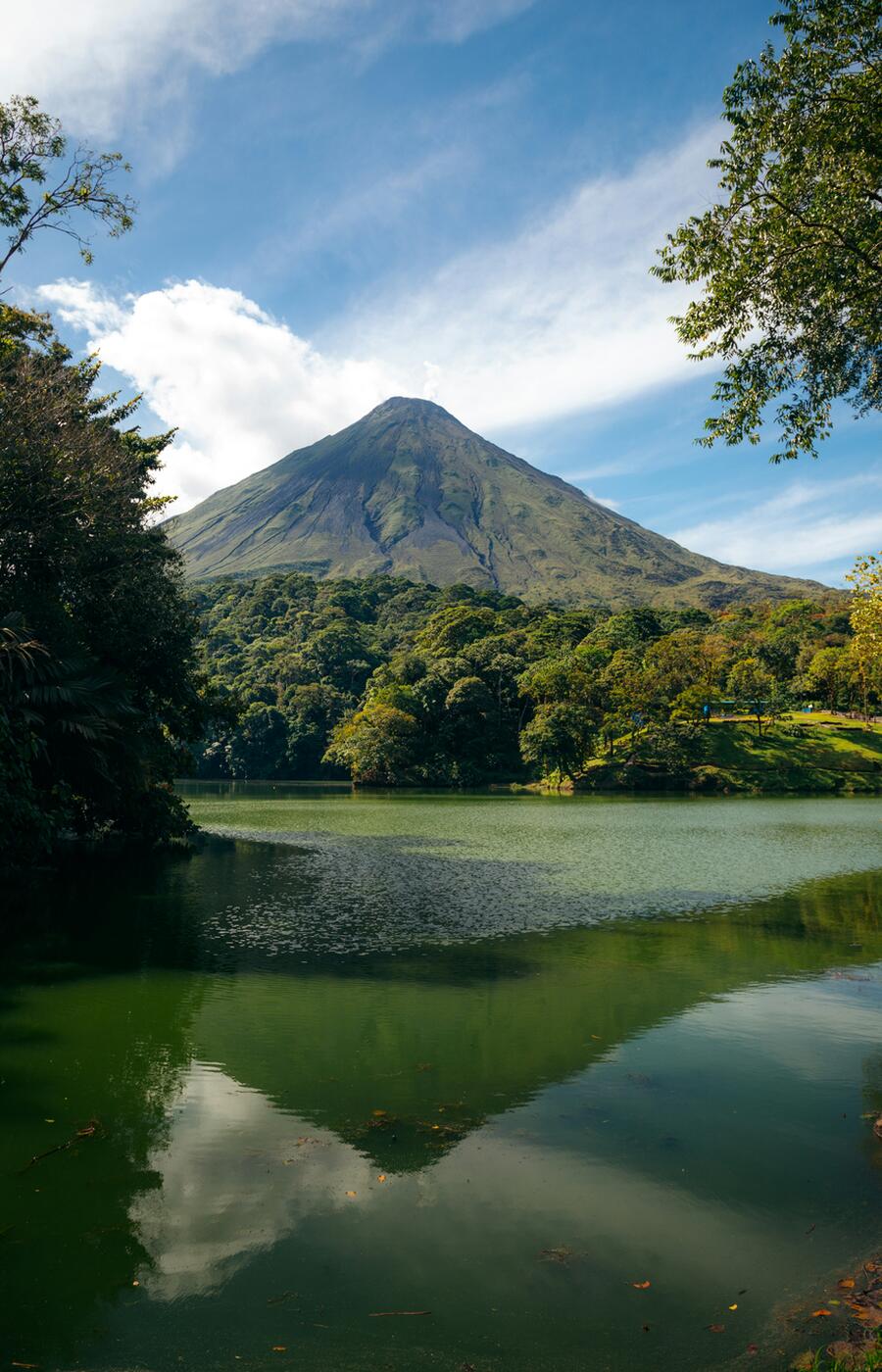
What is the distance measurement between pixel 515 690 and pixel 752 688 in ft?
71.7

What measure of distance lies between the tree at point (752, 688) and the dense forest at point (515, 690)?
7.1 inches

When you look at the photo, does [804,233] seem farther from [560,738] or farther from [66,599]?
[560,738]

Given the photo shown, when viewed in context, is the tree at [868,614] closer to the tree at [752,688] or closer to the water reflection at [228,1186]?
the water reflection at [228,1186]

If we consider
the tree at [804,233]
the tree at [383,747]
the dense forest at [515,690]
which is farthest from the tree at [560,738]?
the tree at [804,233]

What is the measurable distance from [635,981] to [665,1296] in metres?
7.60

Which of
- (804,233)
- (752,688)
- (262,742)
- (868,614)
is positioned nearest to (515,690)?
(752,688)

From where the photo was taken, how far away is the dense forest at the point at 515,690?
72.8m

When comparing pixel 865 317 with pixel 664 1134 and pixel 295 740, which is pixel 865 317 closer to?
pixel 664 1134

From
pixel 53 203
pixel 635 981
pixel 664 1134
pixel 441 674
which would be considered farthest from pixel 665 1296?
pixel 441 674

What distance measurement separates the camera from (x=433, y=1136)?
7.24m

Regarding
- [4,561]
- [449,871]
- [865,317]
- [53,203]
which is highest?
[53,203]

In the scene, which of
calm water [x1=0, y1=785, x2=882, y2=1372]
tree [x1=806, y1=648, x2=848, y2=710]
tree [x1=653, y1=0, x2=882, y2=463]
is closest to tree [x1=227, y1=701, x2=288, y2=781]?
tree [x1=806, y1=648, x2=848, y2=710]

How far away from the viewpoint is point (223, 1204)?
6.06 meters

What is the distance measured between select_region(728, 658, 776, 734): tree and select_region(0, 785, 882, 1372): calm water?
6139 cm
